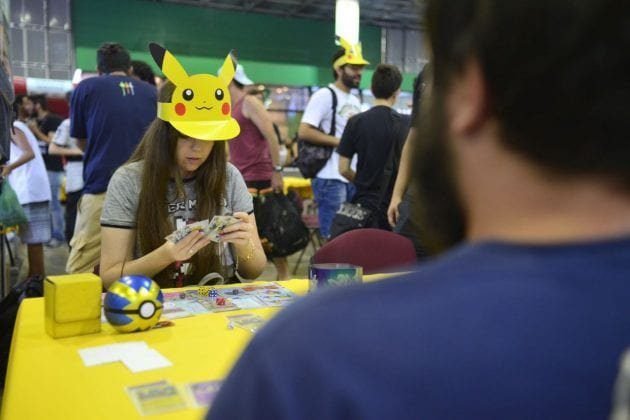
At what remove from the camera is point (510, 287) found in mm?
417

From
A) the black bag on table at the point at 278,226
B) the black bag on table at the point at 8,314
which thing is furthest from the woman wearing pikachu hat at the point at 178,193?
the black bag on table at the point at 278,226

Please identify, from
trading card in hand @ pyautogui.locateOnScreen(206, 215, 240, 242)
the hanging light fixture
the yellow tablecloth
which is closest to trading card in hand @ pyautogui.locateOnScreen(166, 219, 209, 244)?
trading card in hand @ pyautogui.locateOnScreen(206, 215, 240, 242)

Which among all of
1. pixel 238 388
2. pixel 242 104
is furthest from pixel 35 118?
pixel 238 388

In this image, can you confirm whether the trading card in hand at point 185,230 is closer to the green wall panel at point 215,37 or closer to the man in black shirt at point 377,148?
the man in black shirt at point 377,148

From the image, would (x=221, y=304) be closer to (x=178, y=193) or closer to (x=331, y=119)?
(x=178, y=193)

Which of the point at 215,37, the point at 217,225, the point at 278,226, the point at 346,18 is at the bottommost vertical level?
the point at 278,226

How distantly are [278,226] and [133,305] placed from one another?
8.38 feet

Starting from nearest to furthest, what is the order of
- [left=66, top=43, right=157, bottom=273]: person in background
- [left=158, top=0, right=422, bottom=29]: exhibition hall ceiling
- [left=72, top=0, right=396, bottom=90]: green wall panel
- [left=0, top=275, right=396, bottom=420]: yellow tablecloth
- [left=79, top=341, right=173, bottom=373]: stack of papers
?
[left=0, top=275, right=396, bottom=420]: yellow tablecloth
[left=79, top=341, right=173, bottom=373]: stack of papers
[left=66, top=43, right=157, bottom=273]: person in background
[left=72, top=0, right=396, bottom=90]: green wall panel
[left=158, top=0, right=422, bottom=29]: exhibition hall ceiling

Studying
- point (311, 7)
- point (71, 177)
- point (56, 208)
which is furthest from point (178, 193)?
point (311, 7)

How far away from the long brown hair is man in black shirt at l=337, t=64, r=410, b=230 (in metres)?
1.35

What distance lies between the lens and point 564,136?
428mm

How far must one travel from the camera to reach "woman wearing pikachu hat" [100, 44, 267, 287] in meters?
2.00

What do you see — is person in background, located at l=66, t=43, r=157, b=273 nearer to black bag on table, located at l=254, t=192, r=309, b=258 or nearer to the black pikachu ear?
black bag on table, located at l=254, t=192, r=309, b=258

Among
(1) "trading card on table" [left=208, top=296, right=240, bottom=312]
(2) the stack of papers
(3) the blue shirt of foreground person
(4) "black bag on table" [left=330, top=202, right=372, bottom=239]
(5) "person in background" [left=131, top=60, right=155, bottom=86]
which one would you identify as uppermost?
(5) "person in background" [left=131, top=60, right=155, bottom=86]
